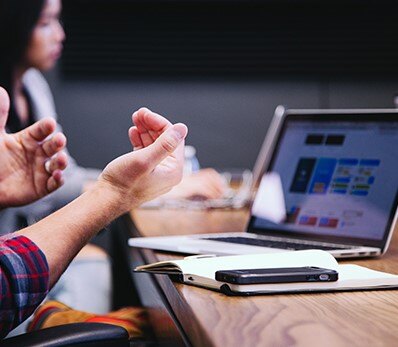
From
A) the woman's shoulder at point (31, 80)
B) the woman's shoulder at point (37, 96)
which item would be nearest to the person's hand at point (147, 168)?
the woman's shoulder at point (37, 96)

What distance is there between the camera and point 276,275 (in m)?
1.10

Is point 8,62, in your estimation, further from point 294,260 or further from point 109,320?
point 294,260

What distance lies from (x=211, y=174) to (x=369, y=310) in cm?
182

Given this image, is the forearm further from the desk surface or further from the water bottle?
the water bottle

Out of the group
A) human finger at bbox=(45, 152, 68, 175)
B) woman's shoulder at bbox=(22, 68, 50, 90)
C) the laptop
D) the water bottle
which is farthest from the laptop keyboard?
woman's shoulder at bbox=(22, 68, 50, 90)

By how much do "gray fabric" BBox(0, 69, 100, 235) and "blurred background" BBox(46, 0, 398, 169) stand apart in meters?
1.12

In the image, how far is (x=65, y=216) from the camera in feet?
4.32

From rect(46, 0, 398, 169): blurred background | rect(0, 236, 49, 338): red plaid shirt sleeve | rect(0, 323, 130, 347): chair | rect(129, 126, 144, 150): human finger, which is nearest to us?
rect(0, 323, 130, 347): chair

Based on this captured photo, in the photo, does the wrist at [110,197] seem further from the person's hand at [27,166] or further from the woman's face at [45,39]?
the woman's face at [45,39]

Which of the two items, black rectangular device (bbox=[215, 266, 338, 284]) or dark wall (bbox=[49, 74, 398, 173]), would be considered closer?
black rectangular device (bbox=[215, 266, 338, 284])

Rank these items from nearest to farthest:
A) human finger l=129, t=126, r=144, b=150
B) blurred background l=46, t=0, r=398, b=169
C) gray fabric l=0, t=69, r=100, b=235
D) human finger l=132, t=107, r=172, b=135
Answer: human finger l=132, t=107, r=172, b=135, human finger l=129, t=126, r=144, b=150, gray fabric l=0, t=69, r=100, b=235, blurred background l=46, t=0, r=398, b=169

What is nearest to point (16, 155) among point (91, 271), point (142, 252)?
point (142, 252)

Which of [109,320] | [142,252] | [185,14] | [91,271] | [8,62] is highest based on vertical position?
[185,14]

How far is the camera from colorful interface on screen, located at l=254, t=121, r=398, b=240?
1.60 m
